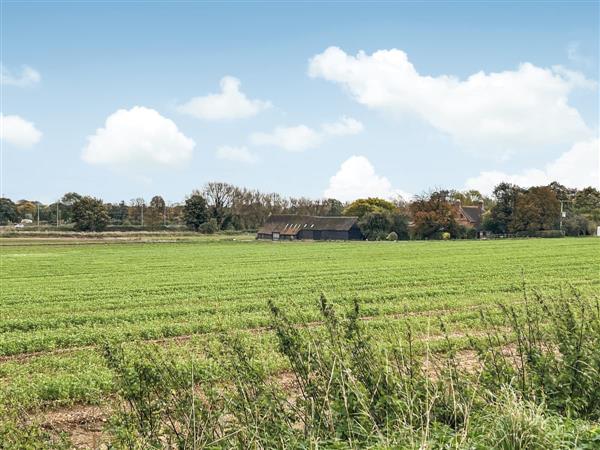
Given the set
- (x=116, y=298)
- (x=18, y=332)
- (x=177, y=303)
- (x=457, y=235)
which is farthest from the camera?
(x=457, y=235)

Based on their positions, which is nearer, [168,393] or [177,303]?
[168,393]

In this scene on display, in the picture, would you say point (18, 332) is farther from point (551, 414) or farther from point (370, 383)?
point (551, 414)

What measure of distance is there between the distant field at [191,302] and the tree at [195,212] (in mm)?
81623

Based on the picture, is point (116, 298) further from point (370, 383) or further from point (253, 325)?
point (370, 383)

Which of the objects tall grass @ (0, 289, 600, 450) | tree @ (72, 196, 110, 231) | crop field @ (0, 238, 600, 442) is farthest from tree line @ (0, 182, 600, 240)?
tall grass @ (0, 289, 600, 450)

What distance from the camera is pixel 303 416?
648cm

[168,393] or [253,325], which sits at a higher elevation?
[168,393]

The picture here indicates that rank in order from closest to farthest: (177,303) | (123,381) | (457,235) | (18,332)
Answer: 1. (123,381)
2. (18,332)
3. (177,303)
4. (457,235)

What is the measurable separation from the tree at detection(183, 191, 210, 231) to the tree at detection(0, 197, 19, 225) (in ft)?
186

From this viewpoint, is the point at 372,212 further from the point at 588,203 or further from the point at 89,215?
the point at 89,215

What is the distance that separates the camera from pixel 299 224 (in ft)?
386

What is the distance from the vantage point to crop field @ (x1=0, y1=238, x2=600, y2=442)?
11.3 meters

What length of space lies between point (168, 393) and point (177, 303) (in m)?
16.8

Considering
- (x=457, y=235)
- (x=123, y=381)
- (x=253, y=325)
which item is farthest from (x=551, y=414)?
(x=457, y=235)
